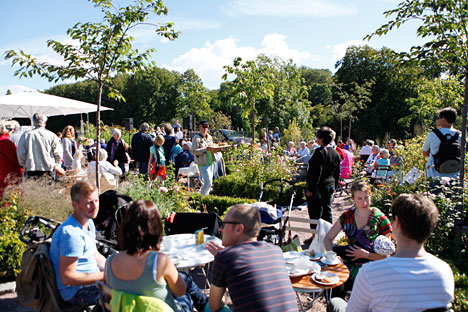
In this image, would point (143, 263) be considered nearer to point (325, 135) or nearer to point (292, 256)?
point (292, 256)

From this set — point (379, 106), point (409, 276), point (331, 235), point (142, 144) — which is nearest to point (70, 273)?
point (409, 276)

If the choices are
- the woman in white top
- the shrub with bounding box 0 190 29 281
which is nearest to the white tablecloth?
the shrub with bounding box 0 190 29 281

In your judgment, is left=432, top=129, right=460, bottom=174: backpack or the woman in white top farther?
the woman in white top

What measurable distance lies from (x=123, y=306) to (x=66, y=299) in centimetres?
103

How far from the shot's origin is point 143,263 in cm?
219

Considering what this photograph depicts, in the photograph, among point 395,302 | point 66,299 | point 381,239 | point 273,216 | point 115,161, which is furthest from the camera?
point 115,161

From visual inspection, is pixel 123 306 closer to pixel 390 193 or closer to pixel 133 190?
pixel 133 190

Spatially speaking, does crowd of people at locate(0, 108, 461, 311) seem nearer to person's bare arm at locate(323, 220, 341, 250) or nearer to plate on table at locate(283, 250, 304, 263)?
person's bare arm at locate(323, 220, 341, 250)

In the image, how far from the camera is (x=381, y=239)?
306cm

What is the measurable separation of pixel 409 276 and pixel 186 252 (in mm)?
2147

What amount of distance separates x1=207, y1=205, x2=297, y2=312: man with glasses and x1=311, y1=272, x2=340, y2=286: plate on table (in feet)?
2.26

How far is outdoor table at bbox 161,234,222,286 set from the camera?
3193 mm

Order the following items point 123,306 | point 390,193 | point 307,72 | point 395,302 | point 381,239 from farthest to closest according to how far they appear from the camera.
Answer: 1. point 307,72
2. point 390,193
3. point 381,239
4. point 123,306
5. point 395,302

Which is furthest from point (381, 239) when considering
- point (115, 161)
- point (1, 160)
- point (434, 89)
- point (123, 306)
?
point (434, 89)
